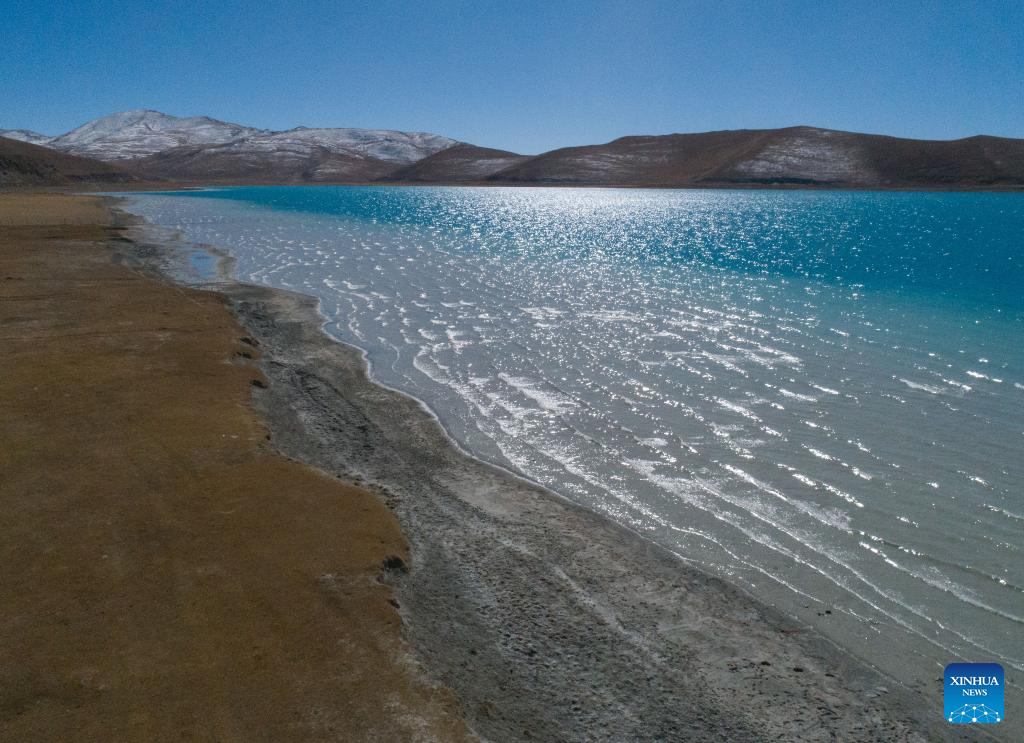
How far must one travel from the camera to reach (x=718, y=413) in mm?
13273

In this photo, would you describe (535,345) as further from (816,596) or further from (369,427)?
(816,596)

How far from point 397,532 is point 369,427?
4.17 metres

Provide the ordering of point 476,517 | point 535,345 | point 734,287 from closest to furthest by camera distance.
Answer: point 476,517
point 535,345
point 734,287

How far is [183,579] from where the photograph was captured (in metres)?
7.03

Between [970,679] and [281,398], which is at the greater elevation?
[281,398]

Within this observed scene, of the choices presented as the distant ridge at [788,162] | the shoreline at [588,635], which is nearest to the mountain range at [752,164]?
the distant ridge at [788,162]

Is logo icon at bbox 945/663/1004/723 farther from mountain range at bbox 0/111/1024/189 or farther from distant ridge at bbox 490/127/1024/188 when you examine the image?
distant ridge at bbox 490/127/1024/188

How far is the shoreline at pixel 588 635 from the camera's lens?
5887mm

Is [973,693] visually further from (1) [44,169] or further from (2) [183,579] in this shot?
(1) [44,169]

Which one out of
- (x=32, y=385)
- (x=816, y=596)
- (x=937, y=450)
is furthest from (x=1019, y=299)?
(x=32, y=385)

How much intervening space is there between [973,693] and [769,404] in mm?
7778

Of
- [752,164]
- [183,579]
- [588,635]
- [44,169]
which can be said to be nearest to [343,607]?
[183,579]

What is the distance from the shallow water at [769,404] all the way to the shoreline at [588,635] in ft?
2.21

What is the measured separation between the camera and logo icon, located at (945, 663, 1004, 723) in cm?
624
